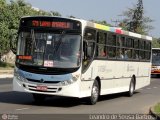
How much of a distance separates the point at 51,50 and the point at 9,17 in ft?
137

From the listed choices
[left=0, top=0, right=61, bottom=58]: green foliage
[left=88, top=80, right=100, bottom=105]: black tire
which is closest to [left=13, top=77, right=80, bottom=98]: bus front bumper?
[left=88, top=80, right=100, bottom=105]: black tire

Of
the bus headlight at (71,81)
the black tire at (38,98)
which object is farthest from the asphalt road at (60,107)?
the bus headlight at (71,81)

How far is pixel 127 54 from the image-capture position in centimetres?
2427

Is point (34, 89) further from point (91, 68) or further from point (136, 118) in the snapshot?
point (136, 118)

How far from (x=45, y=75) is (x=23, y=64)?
2.95ft

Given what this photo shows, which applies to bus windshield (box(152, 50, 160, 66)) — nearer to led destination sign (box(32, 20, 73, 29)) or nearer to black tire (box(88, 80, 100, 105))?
black tire (box(88, 80, 100, 105))

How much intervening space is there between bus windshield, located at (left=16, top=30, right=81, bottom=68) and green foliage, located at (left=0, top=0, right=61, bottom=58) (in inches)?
Answer: 1447

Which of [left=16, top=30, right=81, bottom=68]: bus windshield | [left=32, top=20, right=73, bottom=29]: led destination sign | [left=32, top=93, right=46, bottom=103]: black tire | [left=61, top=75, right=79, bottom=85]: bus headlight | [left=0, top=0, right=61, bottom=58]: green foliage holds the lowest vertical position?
[left=32, top=93, right=46, bottom=103]: black tire

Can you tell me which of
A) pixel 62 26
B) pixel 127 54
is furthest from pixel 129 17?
pixel 62 26

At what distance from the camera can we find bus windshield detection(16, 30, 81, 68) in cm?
1791

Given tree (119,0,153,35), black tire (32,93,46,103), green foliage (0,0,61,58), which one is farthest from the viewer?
tree (119,0,153,35)

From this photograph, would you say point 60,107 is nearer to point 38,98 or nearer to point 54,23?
point 38,98

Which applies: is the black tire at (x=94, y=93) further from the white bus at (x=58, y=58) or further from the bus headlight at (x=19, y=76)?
the bus headlight at (x=19, y=76)

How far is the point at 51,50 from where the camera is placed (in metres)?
18.0
